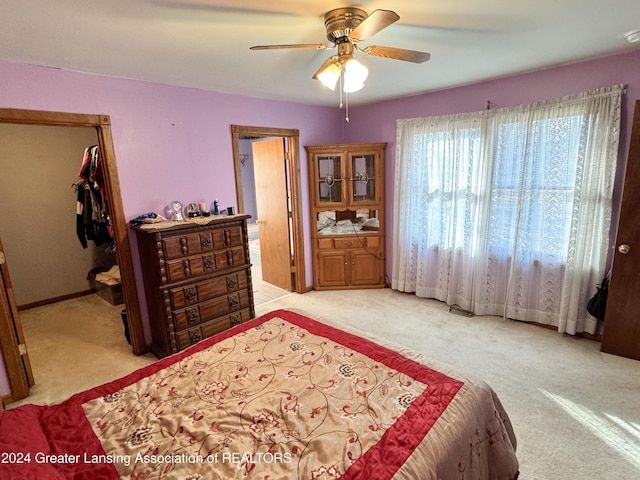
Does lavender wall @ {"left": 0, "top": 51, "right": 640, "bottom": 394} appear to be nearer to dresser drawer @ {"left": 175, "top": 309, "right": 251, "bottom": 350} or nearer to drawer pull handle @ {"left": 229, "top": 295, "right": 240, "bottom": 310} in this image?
dresser drawer @ {"left": 175, "top": 309, "right": 251, "bottom": 350}

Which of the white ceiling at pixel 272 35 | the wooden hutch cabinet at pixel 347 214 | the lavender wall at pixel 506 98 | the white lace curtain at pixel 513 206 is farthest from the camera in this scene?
the wooden hutch cabinet at pixel 347 214

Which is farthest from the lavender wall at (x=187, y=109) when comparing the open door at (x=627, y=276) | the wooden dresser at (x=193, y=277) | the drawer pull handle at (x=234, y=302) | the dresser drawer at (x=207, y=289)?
the drawer pull handle at (x=234, y=302)

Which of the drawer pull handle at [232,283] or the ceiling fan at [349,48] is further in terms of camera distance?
the drawer pull handle at [232,283]

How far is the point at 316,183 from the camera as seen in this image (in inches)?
167

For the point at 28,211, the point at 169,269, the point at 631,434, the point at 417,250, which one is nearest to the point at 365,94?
the point at 417,250

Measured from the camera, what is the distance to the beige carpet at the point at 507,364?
1.83 m

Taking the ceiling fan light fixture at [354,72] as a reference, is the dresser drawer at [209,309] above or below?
below

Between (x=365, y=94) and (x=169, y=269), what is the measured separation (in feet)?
8.95

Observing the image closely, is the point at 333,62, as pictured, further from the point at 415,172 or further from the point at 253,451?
the point at 415,172

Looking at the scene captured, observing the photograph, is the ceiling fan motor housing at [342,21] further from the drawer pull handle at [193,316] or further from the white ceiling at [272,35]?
the drawer pull handle at [193,316]

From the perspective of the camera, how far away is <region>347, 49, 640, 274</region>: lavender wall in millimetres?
2568

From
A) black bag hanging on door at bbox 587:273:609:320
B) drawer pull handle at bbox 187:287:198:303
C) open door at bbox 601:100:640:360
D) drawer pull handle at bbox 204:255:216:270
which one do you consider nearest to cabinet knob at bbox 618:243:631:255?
open door at bbox 601:100:640:360

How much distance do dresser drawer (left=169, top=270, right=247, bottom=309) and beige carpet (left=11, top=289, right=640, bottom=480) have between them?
696 mm

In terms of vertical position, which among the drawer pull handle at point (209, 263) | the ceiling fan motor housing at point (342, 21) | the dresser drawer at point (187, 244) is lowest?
the drawer pull handle at point (209, 263)
